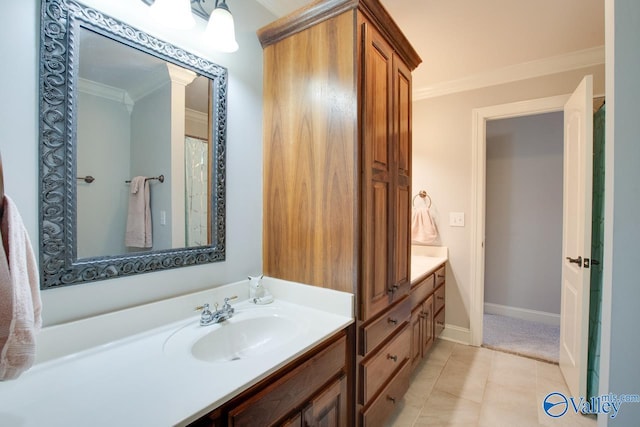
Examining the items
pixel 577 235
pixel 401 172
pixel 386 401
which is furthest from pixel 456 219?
pixel 386 401

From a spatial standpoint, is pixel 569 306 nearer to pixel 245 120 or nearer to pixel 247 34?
pixel 245 120

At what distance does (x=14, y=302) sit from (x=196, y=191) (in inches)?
29.7

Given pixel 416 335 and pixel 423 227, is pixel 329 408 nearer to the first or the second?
pixel 416 335

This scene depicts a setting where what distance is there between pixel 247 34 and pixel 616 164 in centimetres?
164

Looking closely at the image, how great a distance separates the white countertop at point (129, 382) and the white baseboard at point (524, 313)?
3219 mm

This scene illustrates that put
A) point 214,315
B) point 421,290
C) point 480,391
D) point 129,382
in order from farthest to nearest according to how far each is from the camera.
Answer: point 421,290 < point 480,391 < point 214,315 < point 129,382

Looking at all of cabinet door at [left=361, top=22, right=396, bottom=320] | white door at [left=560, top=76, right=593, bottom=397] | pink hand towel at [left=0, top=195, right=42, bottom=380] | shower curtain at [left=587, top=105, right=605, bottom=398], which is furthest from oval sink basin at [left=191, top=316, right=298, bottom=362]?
shower curtain at [left=587, top=105, right=605, bottom=398]

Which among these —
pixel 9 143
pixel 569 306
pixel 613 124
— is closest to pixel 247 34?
pixel 9 143

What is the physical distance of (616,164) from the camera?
0.93 metres

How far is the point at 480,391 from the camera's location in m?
1.96

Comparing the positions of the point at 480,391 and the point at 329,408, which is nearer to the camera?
the point at 329,408

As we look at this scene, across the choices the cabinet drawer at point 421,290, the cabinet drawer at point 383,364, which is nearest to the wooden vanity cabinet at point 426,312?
the cabinet drawer at point 421,290

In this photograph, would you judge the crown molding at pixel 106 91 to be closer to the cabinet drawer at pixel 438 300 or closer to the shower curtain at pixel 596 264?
the cabinet drawer at pixel 438 300

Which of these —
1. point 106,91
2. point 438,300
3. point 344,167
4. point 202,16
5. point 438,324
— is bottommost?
point 438,324
